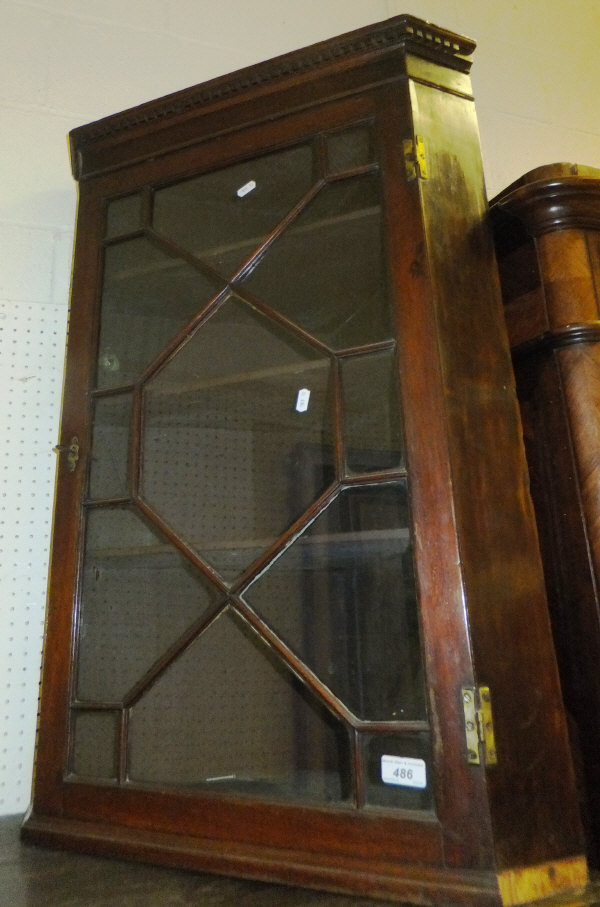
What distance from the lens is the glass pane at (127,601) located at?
0.84 metres

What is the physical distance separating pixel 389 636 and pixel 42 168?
1039mm

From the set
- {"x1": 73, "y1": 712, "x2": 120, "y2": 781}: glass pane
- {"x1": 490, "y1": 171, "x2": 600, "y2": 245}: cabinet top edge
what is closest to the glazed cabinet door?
{"x1": 73, "y1": 712, "x2": 120, "y2": 781}: glass pane

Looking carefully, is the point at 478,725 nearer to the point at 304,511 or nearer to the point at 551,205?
the point at 304,511

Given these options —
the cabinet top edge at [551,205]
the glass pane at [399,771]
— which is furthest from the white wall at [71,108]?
the cabinet top edge at [551,205]

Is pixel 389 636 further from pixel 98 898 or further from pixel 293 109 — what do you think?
pixel 293 109

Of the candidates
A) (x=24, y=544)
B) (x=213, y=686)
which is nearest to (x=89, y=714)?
(x=213, y=686)

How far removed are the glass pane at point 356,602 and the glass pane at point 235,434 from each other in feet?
0.14

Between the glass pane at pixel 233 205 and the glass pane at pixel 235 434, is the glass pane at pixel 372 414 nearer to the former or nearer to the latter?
the glass pane at pixel 235 434

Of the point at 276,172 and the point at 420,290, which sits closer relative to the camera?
the point at 420,290

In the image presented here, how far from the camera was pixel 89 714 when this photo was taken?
2.75 feet

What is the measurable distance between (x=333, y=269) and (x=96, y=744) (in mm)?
651

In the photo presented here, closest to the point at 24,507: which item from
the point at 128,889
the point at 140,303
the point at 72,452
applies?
the point at 72,452

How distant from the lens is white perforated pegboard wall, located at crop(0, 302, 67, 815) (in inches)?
40.5

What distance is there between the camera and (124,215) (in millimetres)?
1005
